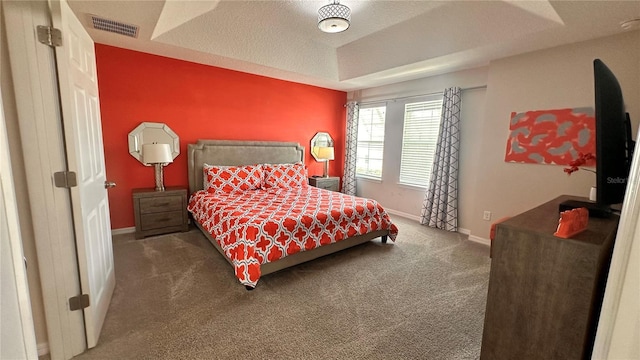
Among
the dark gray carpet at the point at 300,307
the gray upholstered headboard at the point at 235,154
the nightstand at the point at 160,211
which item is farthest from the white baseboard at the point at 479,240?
the nightstand at the point at 160,211

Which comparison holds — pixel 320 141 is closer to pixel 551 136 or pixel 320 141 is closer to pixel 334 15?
pixel 334 15

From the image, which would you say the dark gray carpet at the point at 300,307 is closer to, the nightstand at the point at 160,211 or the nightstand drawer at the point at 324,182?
the nightstand at the point at 160,211

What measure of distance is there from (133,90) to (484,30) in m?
4.07

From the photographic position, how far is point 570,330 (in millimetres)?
1083

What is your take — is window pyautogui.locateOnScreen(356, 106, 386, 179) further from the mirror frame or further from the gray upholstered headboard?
the gray upholstered headboard

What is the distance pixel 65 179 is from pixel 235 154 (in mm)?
2743

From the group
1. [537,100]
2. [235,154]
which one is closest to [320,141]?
[235,154]

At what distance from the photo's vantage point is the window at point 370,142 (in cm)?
503

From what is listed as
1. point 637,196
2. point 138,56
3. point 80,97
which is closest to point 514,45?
point 637,196

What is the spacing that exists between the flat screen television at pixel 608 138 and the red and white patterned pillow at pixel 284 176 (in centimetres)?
344

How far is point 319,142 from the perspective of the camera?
17.4ft

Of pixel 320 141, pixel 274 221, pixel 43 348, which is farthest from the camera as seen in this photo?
pixel 320 141

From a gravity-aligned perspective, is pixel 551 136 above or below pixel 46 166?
above

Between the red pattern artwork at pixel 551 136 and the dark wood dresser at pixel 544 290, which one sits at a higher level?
the red pattern artwork at pixel 551 136
